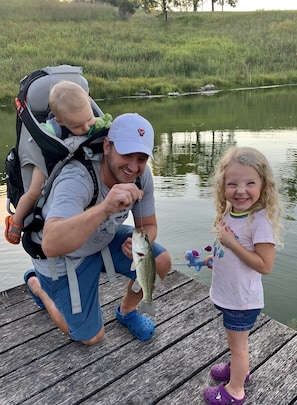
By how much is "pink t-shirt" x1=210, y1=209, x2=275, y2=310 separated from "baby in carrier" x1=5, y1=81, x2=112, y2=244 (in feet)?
3.48

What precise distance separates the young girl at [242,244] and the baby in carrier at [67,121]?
902 mm

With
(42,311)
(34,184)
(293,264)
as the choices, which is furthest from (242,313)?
(293,264)

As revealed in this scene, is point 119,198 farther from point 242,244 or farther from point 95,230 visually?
point 242,244

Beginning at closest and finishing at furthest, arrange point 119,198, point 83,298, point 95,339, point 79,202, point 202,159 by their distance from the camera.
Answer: point 119,198 < point 79,202 < point 83,298 < point 95,339 < point 202,159

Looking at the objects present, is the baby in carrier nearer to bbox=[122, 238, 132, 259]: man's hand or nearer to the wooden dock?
bbox=[122, 238, 132, 259]: man's hand

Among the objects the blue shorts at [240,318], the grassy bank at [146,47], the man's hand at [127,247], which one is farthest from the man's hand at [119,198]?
the grassy bank at [146,47]

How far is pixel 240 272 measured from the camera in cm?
215

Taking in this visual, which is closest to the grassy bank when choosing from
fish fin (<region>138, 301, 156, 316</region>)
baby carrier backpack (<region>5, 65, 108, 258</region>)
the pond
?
the pond

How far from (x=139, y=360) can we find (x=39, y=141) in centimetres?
155

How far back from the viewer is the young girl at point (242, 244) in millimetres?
2082

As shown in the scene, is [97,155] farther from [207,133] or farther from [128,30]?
[128,30]

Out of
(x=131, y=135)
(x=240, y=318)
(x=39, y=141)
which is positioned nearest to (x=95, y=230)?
(x=131, y=135)

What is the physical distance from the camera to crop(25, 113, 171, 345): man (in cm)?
210

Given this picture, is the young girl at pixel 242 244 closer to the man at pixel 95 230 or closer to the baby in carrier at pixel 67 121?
the man at pixel 95 230
